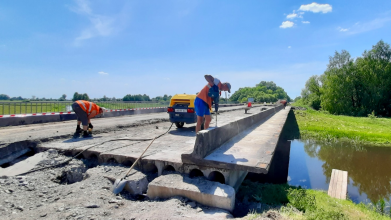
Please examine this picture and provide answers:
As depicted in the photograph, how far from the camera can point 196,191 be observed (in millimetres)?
3416

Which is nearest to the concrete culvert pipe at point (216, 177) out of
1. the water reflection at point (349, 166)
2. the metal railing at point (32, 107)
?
the water reflection at point (349, 166)

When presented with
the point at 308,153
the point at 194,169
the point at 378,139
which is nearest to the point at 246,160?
the point at 194,169

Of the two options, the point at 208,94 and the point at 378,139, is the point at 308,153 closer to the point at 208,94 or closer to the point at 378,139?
the point at 378,139

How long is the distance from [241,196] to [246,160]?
68 cm

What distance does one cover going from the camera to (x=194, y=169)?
416 centimetres

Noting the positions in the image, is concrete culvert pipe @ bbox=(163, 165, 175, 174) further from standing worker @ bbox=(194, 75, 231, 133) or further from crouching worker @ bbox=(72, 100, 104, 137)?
crouching worker @ bbox=(72, 100, 104, 137)

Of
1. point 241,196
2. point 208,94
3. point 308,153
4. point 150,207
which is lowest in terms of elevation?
point 308,153

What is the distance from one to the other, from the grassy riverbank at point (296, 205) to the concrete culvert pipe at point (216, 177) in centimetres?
45

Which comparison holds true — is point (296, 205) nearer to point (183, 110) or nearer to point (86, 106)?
point (183, 110)

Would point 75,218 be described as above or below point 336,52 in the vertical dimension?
below

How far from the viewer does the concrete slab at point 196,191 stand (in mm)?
3304

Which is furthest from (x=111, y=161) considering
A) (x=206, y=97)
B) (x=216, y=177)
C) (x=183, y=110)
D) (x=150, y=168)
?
(x=183, y=110)

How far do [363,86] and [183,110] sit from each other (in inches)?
1721

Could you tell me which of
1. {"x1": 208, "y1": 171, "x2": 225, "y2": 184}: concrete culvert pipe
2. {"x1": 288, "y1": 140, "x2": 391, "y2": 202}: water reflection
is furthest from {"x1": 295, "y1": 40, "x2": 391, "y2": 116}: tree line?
{"x1": 208, "y1": 171, "x2": 225, "y2": 184}: concrete culvert pipe
